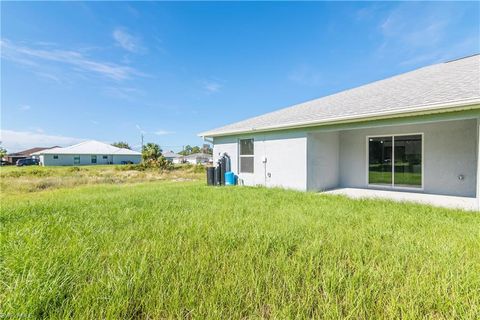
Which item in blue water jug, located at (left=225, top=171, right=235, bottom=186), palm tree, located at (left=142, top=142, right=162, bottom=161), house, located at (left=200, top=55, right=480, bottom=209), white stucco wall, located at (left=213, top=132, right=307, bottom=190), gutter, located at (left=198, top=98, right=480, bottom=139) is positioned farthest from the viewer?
palm tree, located at (left=142, top=142, right=162, bottom=161)

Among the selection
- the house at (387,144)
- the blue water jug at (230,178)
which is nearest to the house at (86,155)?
the blue water jug at (230,178)

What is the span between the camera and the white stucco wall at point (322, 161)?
28.9 ft

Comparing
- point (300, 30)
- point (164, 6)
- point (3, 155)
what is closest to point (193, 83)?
point (164, 6)

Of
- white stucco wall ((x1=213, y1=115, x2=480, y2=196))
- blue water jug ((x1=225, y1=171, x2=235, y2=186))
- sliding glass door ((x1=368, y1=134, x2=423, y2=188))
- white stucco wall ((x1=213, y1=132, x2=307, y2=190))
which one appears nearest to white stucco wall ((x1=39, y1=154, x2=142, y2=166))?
blue water jug ((x1=225, y1=171, x2=235, y2=186))

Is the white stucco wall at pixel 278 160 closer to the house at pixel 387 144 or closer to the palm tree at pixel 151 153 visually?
the house at pixel 387 144

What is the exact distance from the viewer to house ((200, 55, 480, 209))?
249 inches

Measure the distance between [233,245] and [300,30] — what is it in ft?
46.5

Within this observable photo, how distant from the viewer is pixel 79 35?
10.7 meters

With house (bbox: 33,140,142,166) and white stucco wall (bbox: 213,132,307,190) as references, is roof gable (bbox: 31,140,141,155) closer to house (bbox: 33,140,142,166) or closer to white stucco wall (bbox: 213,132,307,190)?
house (bbox: 33,140,142,166)

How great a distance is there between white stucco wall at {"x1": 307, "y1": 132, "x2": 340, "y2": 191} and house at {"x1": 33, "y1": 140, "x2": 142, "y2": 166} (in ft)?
158

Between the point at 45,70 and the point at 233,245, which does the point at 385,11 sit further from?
the point at 45,70

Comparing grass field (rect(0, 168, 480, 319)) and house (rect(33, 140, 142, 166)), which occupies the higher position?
house (rect(33, 140, 142, 166))

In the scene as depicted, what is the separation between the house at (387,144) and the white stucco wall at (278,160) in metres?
0.04

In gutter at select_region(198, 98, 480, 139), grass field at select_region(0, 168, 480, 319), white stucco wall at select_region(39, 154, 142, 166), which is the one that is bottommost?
grass field at select_region(0, 168, 480, 319)
